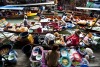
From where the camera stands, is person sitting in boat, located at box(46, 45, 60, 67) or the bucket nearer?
person sitting in boat, located at box(46, 45, 60, 67)

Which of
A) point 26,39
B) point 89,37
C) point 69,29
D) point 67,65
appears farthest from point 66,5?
point 67,65

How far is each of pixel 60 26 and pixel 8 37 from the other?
3.68 metres

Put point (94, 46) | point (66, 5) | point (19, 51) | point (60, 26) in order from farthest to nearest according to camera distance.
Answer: point (66, 5)
point (60, 26)
point (94, 46)
point (19, 51)

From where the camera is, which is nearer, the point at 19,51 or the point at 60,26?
the point at 19,51

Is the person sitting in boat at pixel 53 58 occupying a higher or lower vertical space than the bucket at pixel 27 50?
higher

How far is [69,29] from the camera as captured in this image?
10664mm

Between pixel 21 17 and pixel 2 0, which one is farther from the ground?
pixel 2 0

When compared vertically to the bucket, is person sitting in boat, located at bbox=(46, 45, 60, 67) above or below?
above

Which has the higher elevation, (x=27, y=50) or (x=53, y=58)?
(x=53, y=58)

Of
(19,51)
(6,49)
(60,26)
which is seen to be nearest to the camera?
(6,49)

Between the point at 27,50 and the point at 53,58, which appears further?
the point at 27,50

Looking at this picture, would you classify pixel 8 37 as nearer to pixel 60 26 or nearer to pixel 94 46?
pixel 60 26

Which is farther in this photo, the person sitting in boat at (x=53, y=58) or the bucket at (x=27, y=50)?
the bucket at (x=27, y=50)

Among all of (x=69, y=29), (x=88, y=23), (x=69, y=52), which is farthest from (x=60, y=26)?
(x=69, y=52)
